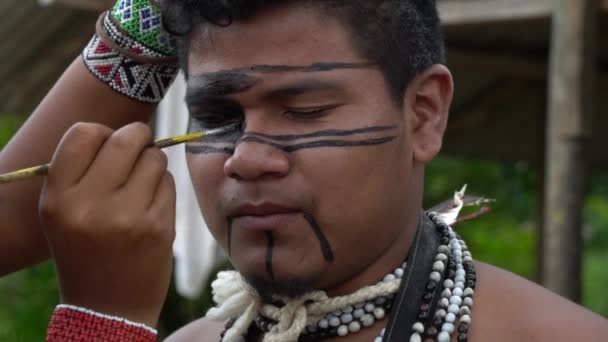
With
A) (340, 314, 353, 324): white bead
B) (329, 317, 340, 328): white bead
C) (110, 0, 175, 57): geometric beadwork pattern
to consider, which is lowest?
(329, 317, 340, 328): white bead

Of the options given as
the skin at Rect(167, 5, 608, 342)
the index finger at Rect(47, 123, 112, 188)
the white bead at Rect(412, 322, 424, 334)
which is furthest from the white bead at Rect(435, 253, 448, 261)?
the index finger at Rect(47, 123, 112, 188)

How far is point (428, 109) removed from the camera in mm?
2393

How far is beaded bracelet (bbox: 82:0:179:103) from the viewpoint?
2.40 meters

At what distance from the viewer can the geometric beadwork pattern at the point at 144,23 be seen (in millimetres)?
2398

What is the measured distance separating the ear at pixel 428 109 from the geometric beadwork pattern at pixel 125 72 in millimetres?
630

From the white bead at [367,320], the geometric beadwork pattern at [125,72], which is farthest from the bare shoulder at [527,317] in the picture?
the geometric beadwork pattern at [125,72]

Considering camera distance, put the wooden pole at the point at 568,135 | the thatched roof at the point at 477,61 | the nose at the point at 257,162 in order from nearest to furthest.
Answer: the nose at the point at 257,162 < the wooden pole at the point at 568,135 < the thatched roof at the point at 477,61

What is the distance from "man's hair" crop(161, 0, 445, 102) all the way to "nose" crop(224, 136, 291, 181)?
0.30m

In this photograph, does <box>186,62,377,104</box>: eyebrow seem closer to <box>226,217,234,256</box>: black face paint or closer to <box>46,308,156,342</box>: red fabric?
<box>226,217,234,256</box>: black face paint

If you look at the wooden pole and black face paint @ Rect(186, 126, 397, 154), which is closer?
black face paint @ Rect(186, 126, 397, 154)

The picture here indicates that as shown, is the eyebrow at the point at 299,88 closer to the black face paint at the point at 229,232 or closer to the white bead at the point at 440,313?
the black face paint at the point at 229,232

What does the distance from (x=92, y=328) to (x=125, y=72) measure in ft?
2.55

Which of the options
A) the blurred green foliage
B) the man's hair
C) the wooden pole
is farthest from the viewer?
the blurred green foliage

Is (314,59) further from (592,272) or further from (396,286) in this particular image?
(592,272)
